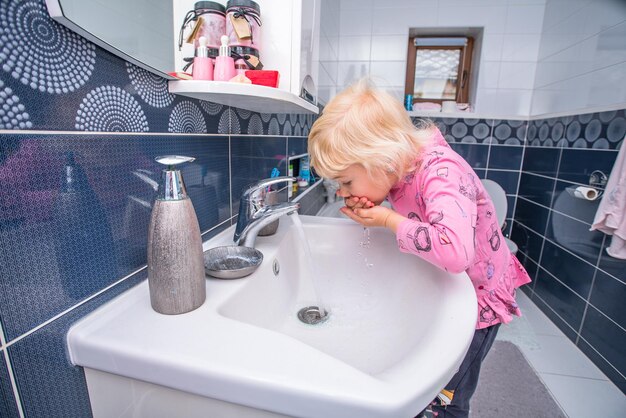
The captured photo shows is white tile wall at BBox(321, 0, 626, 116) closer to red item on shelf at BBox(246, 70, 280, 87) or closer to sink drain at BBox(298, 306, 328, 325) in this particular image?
red item on shelf at BBox(246, 70, 280, 87)

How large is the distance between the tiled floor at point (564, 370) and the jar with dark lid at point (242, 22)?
68.5 inches

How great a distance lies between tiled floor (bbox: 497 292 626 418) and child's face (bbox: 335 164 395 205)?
1296mm

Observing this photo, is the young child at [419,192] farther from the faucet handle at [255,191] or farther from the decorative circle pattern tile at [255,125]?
the decorative circle pattern tile at [255,125]

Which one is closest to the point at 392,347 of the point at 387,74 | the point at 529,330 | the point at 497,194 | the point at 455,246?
the point at 455,246

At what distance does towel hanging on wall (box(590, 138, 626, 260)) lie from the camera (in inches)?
52.3

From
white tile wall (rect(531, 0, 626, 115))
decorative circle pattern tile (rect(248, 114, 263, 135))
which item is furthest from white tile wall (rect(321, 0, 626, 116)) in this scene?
decorative circle pattern tile (rect(248, 114, 263, 135))

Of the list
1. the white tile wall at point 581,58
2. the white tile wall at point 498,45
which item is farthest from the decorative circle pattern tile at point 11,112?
the white tile wall at point 581,58

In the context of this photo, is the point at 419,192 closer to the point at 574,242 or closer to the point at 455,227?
the point at 455,227

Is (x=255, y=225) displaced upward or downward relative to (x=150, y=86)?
→ downward

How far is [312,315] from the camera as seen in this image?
0.81 m

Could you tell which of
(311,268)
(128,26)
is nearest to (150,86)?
(128,26)

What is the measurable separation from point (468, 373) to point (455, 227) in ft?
1.71

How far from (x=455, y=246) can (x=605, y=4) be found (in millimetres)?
2207

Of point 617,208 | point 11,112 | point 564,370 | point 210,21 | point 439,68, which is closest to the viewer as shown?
point 11,112
